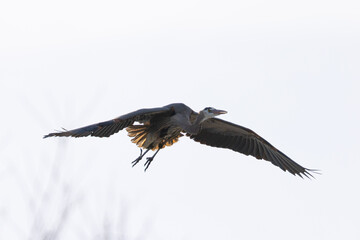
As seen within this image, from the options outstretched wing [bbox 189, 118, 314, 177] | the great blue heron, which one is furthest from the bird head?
outstretched wing [bbox 189, 118, 314, 177]

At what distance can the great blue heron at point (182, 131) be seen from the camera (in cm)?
1158

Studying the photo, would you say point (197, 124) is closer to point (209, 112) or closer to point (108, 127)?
point (209, 112)

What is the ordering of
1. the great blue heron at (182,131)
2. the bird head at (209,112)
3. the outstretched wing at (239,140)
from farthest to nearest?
the outstretched wing at (239,140), the bird head at (209,112), the great blue heron at (182,131)

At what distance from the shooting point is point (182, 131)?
43.5 feet

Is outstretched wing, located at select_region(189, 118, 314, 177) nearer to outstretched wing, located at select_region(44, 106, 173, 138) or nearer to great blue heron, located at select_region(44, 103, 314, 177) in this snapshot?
great blue heron, located at select_region(44, 103, 314, 177)

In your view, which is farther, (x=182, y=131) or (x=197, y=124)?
(x=182, y=131)

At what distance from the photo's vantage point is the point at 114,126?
11539mm

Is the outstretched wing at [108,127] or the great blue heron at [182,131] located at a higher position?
the great blue heron at [182,131]

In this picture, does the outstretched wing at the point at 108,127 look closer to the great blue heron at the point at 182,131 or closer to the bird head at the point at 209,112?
the great blue heron at the point at 182,131

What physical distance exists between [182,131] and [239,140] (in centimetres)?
153

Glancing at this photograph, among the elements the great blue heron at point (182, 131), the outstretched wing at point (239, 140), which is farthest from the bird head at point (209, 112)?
the outstretched wing at point (239, 140)

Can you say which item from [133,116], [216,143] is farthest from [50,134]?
[216,143]

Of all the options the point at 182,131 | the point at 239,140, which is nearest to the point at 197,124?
the point at 182,131

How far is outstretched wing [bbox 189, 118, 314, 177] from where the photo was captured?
544 inches
